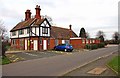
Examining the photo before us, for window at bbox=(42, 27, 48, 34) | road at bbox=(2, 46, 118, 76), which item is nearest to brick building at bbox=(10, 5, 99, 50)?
window at bbox=(42, 27, 48, 34)

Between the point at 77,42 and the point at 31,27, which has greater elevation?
the point at 31,27

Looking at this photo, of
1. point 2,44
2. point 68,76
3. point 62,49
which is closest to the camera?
point 68,76

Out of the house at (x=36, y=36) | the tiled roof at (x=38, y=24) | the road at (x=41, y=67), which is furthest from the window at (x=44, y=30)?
the road at (x=41, y=67)

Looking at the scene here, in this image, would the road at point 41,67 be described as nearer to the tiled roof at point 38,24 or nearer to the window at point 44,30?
the window at point 44,30

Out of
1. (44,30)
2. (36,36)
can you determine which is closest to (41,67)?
(36,36)

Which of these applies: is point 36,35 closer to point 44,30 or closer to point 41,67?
point 44,30

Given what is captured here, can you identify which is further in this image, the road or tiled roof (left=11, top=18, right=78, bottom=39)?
tiled roof (left=11, top=18, right=78, bottom=39)

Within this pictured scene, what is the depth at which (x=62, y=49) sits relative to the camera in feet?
136

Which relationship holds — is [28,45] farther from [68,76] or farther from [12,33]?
[68,76]

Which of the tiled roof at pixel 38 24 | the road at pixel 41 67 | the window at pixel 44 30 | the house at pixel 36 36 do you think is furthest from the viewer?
the tiled roof at pixel 38 24

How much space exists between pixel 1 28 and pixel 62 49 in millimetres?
22992

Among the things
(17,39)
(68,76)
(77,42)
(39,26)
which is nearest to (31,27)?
(39,26)

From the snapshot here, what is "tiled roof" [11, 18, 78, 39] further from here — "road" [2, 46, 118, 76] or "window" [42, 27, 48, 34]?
"road" [2, 46, 118, 76]

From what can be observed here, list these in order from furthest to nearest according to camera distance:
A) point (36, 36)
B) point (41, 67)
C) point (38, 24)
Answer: point (36, 36)
point (38, 24)
point (41, 67)
